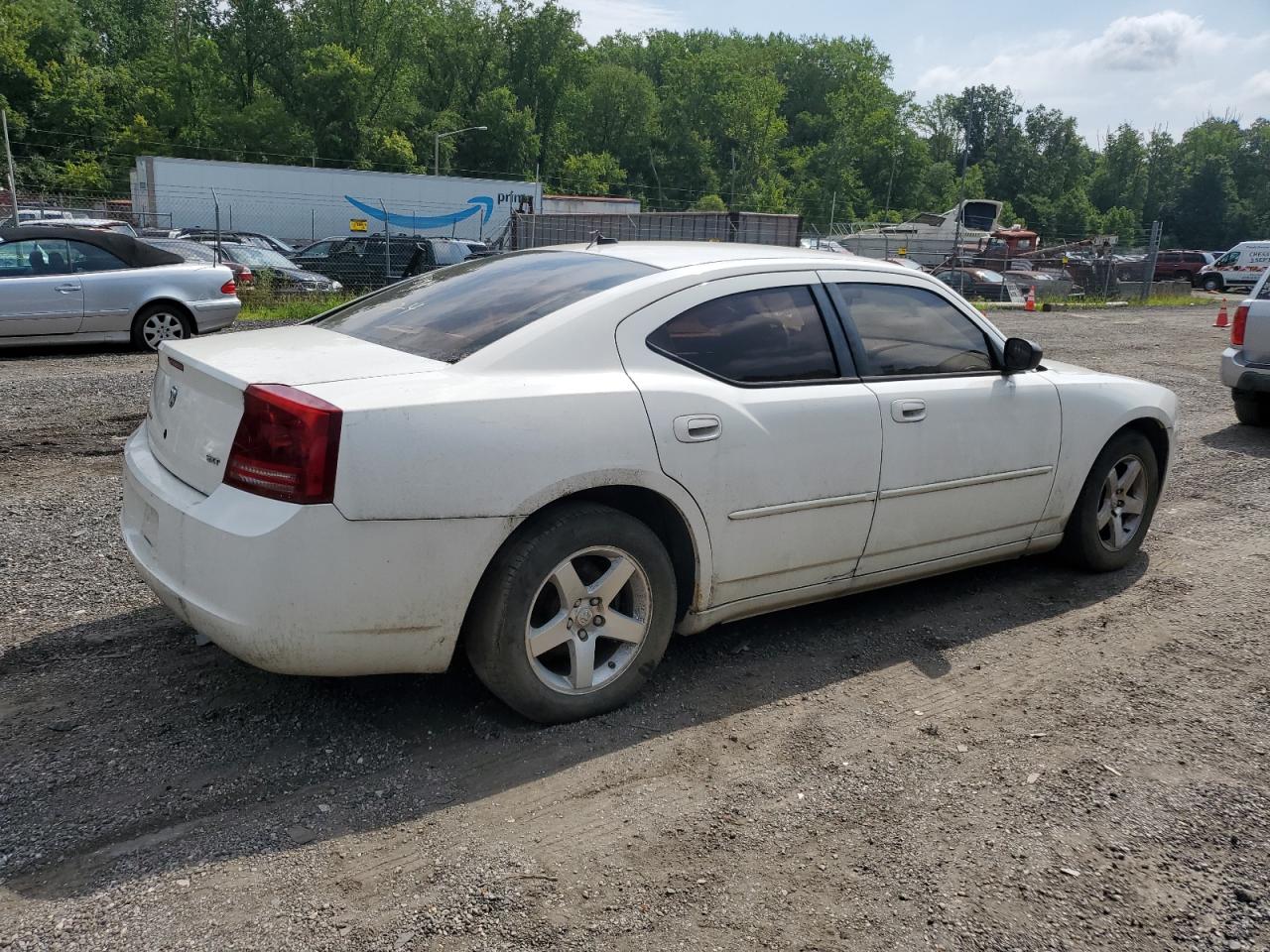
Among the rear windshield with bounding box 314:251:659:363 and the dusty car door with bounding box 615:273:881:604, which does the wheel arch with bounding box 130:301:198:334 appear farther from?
the dusty car door with bounding box 615:273:881:604

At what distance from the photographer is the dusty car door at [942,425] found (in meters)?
4.18

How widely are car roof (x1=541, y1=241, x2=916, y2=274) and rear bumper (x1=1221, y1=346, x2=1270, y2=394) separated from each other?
6377mm

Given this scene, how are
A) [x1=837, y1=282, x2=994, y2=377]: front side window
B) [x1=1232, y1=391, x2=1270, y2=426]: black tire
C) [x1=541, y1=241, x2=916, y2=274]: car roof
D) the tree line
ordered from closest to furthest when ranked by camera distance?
[x1=541, y1=241, x2=916, y2=274]: car roof < [x1=837, y1=282, x2=994, y2=377]: front side window < [x1=1232, y1=391, x2=1270, y2=426]: black tire < the tree line

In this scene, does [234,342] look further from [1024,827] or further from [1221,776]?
[1221,776]

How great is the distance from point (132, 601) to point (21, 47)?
6959cm

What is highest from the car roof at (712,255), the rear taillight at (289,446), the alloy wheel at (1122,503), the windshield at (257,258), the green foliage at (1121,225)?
the green foliage at (1121,225)

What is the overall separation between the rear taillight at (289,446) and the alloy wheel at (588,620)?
780 mm

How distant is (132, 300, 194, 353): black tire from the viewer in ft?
38.3

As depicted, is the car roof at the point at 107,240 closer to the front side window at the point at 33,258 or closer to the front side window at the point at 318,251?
the front side window at the point at 33,258

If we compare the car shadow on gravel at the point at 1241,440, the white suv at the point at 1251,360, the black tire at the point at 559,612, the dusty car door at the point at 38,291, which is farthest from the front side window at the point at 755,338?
the dusty car door at the point at 38,291

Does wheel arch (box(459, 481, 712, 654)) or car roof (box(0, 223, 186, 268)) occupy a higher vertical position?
car roof (box(0, 223, 186, 268))

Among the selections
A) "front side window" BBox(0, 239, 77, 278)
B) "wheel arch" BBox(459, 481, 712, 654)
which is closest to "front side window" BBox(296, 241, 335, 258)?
"front side window" BBox(0, 239, 77, 278)

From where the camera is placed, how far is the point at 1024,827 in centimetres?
306

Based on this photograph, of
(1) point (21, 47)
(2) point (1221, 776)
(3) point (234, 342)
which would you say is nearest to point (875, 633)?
(2) point (1221, 776)
